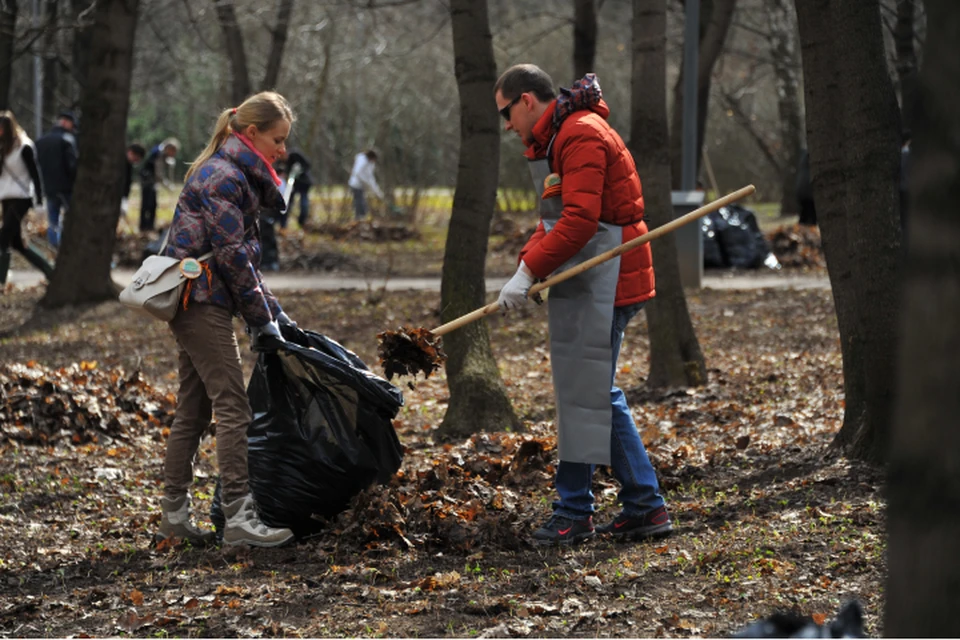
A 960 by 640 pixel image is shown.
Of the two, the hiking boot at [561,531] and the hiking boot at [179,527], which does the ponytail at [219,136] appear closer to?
the hiking boot at [179,527]

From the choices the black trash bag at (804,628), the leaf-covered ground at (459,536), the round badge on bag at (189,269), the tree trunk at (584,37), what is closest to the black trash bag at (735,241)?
the tree trunk at (584,37)

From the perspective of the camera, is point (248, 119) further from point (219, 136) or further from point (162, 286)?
point (162, 286)

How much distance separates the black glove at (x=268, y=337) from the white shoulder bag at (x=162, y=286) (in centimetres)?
34

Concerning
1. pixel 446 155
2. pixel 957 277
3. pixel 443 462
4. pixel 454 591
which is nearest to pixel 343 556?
pixel 454 591

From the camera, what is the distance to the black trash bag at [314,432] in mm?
4953

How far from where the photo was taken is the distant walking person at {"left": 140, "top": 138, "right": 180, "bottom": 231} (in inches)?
858

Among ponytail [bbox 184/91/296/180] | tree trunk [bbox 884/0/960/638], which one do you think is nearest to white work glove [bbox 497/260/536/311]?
ponytail [bbox 184/91/296/180]

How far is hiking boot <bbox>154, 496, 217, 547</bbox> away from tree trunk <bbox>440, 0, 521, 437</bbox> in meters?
2.15

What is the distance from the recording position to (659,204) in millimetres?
8383

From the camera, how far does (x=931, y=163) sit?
2016 mm

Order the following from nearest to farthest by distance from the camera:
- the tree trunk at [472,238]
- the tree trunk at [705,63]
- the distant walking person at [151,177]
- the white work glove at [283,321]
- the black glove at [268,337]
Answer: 1. the black glove at [268,337]
2. the white work glove at [283,321]
3. the tree trunk at [472,238]
4. the tree trunk at [705,63]
5. the distant walking person at [151,177]

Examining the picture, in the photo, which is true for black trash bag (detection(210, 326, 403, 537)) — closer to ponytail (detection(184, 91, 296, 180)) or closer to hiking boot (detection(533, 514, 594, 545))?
hiking boot (detection(533, 514, 594, 545))

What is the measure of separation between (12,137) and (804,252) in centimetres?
1044

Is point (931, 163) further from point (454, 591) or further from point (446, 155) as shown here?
point (446, 155)
